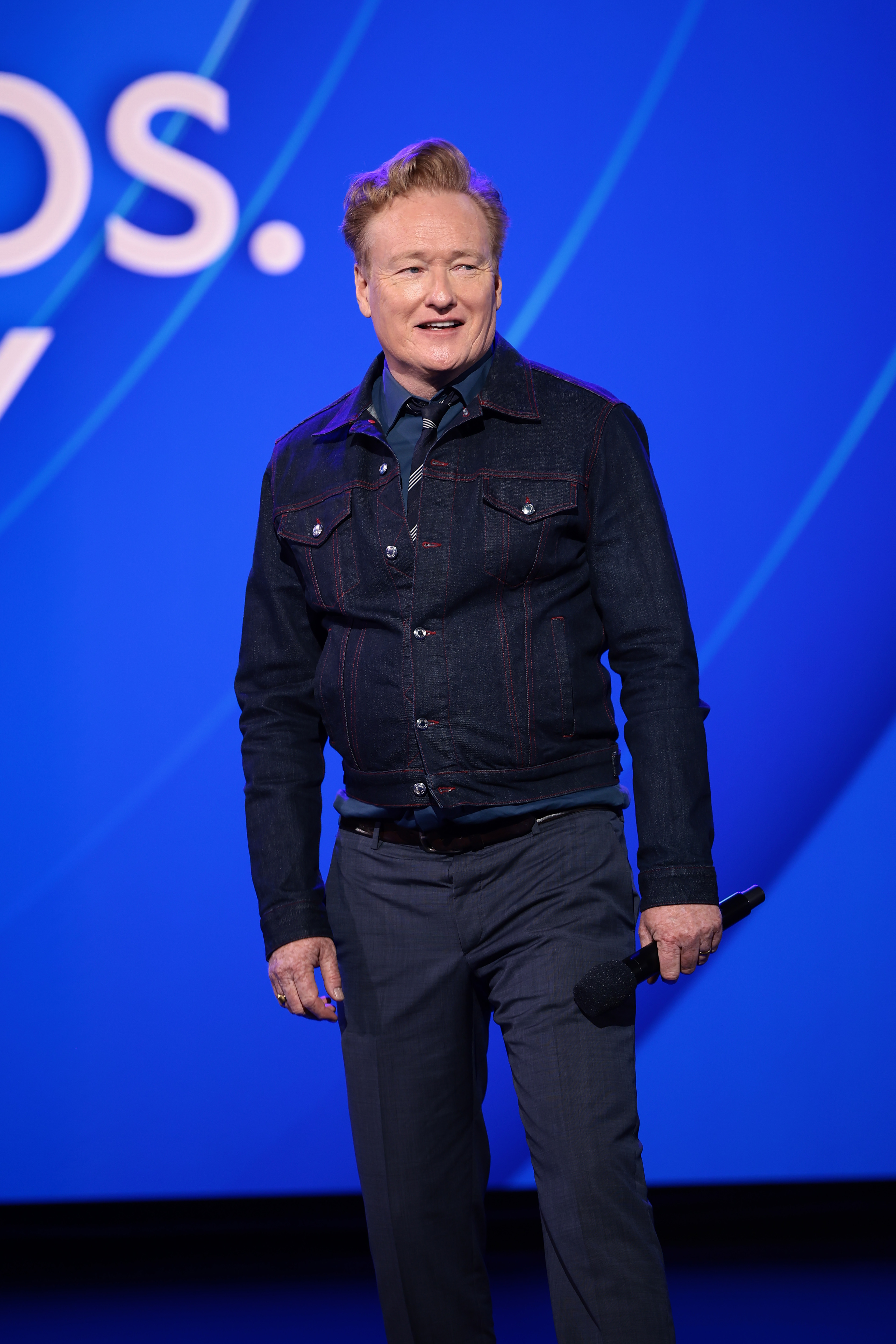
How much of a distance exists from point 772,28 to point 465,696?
173cm

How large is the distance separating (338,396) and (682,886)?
1.50 m

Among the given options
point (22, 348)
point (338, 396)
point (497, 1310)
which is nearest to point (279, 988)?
point (497, 1310)

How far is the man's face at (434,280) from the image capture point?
159 cm

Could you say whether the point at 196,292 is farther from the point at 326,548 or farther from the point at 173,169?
the point at 326,548

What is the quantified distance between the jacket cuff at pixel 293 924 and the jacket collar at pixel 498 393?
632 mm

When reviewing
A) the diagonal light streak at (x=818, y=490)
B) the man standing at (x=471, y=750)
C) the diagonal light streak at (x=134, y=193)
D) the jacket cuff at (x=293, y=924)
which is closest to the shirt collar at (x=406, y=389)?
the man standing at (x=471, y=750)

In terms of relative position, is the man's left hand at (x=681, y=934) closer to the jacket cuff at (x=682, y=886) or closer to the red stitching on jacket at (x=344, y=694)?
the jacket cuff at (x=682, y=886)

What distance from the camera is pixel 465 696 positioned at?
154 centimetres

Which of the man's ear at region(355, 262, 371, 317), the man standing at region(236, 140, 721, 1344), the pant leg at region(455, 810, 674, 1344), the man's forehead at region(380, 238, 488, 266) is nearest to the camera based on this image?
the pant leg at region(455, 810, 674, 1344)

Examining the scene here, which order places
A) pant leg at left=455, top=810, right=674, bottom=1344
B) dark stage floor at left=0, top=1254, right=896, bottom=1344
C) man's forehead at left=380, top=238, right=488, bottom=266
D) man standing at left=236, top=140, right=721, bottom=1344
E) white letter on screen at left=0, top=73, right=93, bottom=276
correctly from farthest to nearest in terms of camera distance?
1. white letter on screen at left=0, top=73, right=93, bottom=276
2. dark stage floor at left=0, top=1254, right=896, bottom=1344
3. man's forehead at left=380, top=238, right=488, bottom=266
4. man standing at left=236, top=140, right=721, bottom=1344
5. pant leg at left=455, top=810, right=674, bottom=1344

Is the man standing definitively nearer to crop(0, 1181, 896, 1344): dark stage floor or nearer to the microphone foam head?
the microphone foam head

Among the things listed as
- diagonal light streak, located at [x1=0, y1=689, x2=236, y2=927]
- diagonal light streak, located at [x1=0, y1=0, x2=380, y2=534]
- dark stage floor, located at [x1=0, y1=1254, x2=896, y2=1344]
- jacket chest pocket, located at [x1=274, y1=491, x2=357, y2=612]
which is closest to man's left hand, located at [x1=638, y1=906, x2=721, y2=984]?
jacket chest pocket, located at [x1=274, y1=491, x2=357, y2=612]

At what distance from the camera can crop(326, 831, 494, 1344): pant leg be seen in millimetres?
1547

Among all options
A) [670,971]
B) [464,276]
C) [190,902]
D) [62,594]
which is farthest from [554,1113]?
[62,594]
